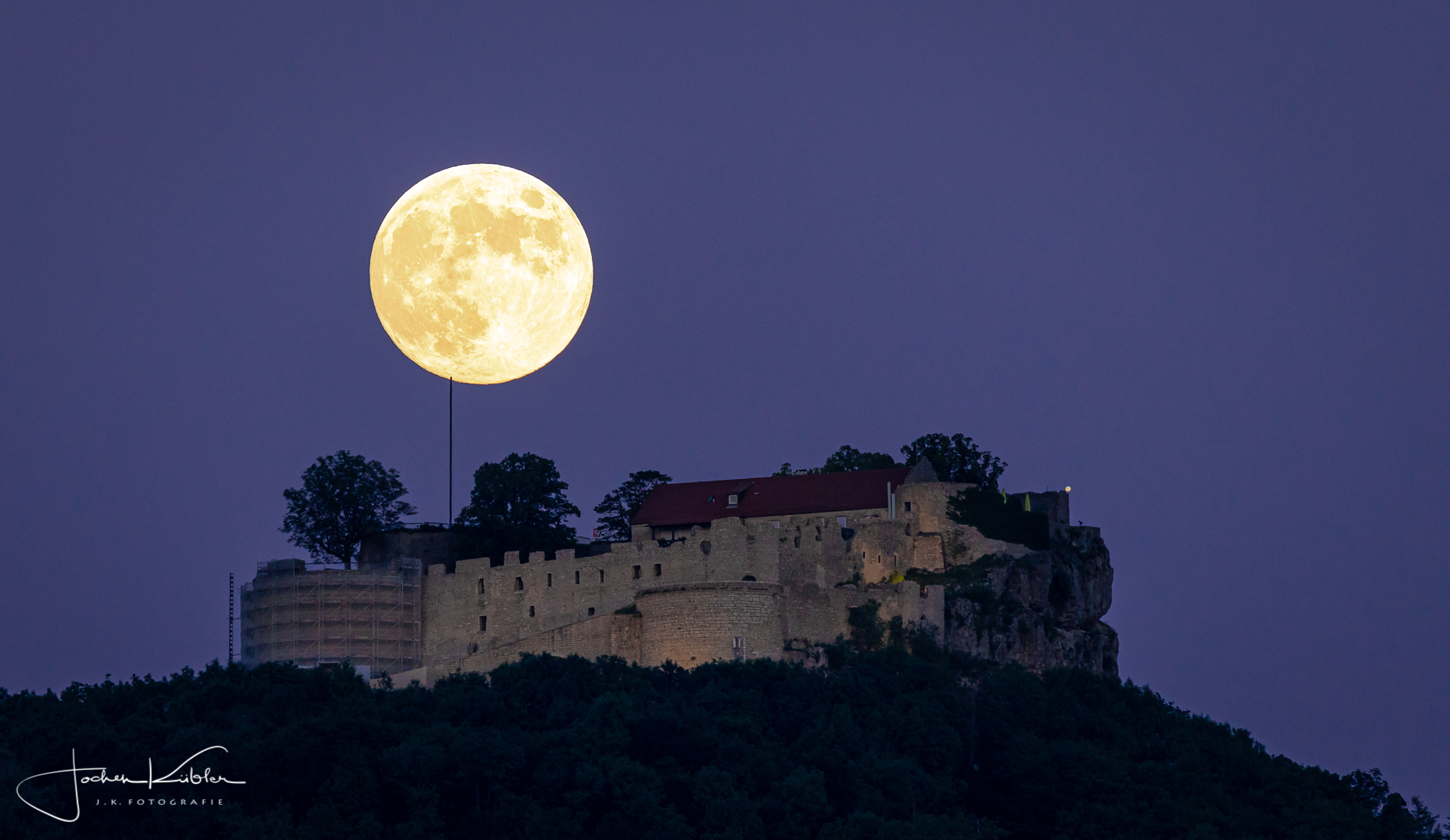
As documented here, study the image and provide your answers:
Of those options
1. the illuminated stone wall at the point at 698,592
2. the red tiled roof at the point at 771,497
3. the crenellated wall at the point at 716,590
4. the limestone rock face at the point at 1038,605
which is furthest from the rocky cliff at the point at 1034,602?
the red tiled roof at the point at 771,497

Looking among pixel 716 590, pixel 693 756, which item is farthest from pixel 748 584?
pixel 693 756

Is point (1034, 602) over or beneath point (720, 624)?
over

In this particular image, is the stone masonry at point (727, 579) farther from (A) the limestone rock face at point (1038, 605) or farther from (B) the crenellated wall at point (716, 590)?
(A) the limestone rock face at point (1038, 605)

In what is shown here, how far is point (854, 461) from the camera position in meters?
92.9

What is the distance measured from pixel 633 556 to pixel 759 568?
456 centimetres

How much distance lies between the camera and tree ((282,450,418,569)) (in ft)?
296

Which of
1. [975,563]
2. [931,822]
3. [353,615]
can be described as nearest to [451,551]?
[353,615]

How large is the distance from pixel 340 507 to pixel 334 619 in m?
8.46

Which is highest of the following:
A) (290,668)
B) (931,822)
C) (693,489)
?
(693,489)

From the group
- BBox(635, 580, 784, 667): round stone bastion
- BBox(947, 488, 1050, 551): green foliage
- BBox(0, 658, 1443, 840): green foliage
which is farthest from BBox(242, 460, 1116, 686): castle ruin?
BBox(0, 658, 1443, 840): green foliage

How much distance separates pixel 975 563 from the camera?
83.1 meters

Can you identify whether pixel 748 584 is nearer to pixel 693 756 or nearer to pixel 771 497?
pixel 693 756

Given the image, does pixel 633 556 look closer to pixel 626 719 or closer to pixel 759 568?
pixel 759 568

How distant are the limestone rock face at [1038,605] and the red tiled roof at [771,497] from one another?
3666 millimetres
